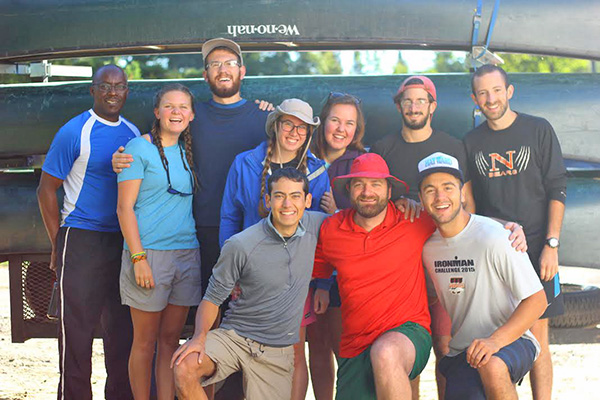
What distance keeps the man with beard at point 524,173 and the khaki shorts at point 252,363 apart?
4.03 feet

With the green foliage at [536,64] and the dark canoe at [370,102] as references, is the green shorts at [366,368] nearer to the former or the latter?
the dark canoe at [370,102]

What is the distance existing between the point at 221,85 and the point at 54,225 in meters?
1.18

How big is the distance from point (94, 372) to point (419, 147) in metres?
3.47

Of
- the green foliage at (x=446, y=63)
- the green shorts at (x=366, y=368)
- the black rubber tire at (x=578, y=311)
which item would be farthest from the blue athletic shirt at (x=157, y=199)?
the green foliage at (x=446, y=63)

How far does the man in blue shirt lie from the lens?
3824 millimetres

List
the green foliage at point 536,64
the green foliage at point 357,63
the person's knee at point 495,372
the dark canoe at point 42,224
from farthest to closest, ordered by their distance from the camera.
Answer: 1. the green foliage at point 357,63
2. the green foliage at point 536,64
3. the dark canoe at point 42,224
4. the person's knee at point 495,372

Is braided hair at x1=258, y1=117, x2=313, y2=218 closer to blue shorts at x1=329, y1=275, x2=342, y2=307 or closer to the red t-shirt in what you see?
the red t-shirt

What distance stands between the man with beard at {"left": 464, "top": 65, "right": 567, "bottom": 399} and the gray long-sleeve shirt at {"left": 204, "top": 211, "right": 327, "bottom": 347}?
3.21 feet

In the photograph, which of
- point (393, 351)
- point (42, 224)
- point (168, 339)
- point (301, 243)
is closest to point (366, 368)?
point (393, 351)

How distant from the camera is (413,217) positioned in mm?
3459

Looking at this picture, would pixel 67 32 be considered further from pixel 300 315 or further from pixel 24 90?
pixel 300 315

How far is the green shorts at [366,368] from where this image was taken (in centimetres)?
329

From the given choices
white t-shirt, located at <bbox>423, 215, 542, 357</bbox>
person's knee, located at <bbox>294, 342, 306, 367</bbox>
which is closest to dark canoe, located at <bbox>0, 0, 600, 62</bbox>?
white t-shirt, located at <bbox>423, 215, 542, 357</bbox>

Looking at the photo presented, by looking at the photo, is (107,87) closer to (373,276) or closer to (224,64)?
(224,64)
